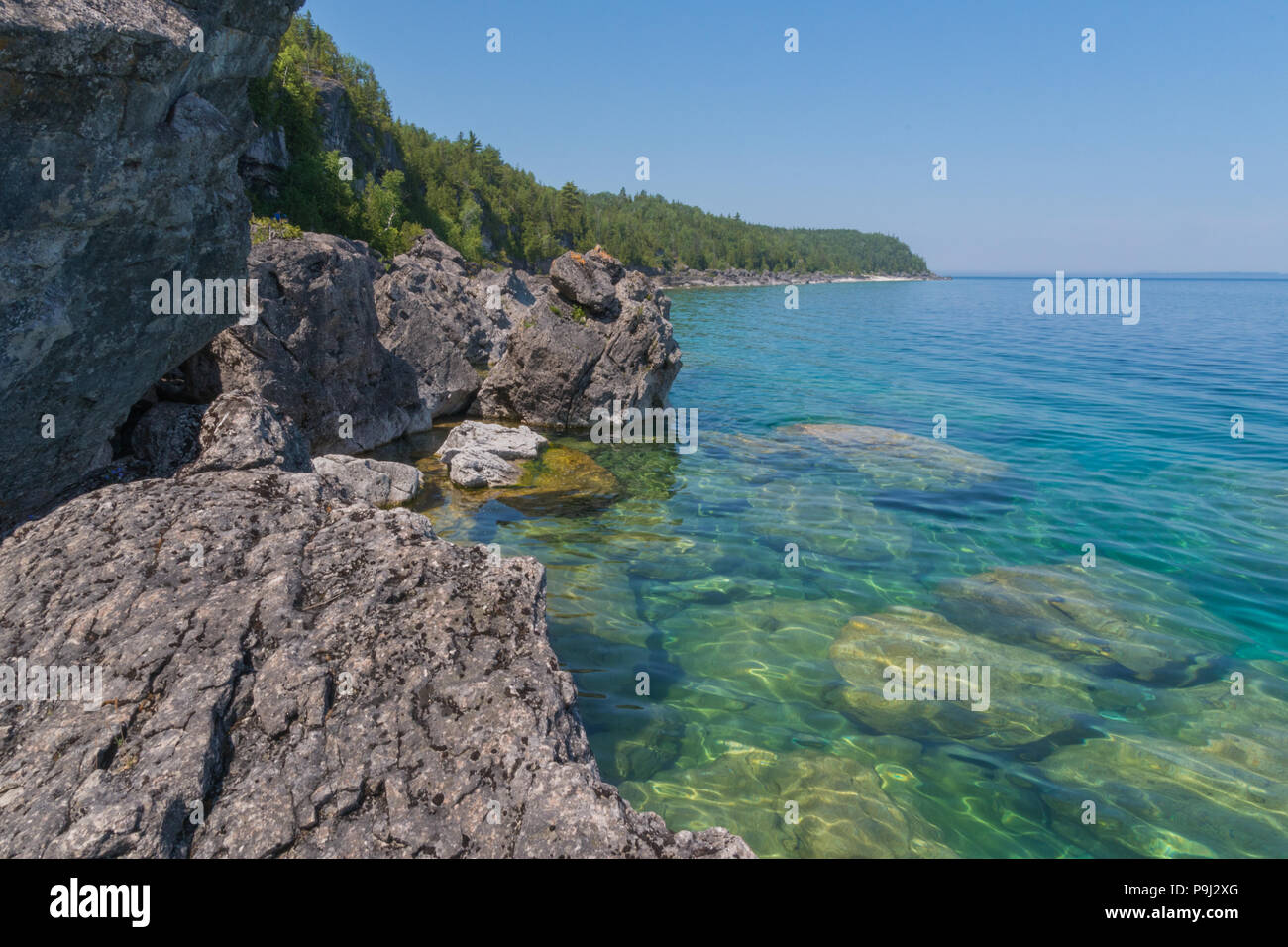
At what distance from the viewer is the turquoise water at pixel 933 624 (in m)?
7.42

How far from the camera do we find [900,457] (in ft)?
68.3

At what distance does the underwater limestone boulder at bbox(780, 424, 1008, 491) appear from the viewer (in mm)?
18703

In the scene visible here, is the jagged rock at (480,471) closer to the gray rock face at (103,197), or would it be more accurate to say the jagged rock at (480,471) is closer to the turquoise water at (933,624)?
the turquoise water at (933,624)

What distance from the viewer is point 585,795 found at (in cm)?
454

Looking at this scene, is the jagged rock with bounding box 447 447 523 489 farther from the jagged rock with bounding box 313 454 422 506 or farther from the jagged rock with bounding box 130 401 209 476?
the jagged rock with bounding box 130 401 209 476

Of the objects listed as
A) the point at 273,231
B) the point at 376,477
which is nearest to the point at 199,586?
the point at 376,477

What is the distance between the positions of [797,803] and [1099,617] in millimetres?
7293

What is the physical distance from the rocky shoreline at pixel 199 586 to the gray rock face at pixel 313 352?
2.43m

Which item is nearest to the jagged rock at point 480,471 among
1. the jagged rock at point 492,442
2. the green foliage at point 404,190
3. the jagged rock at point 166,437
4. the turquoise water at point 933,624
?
the jagged rock at point 492,442

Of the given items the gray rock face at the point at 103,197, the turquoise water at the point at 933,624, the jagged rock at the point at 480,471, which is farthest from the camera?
the jagged rock at the point at 480,471

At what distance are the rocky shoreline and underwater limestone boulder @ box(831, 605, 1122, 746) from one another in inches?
204

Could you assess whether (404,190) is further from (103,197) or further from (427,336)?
(103,197)

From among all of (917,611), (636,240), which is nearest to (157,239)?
(917,611)
